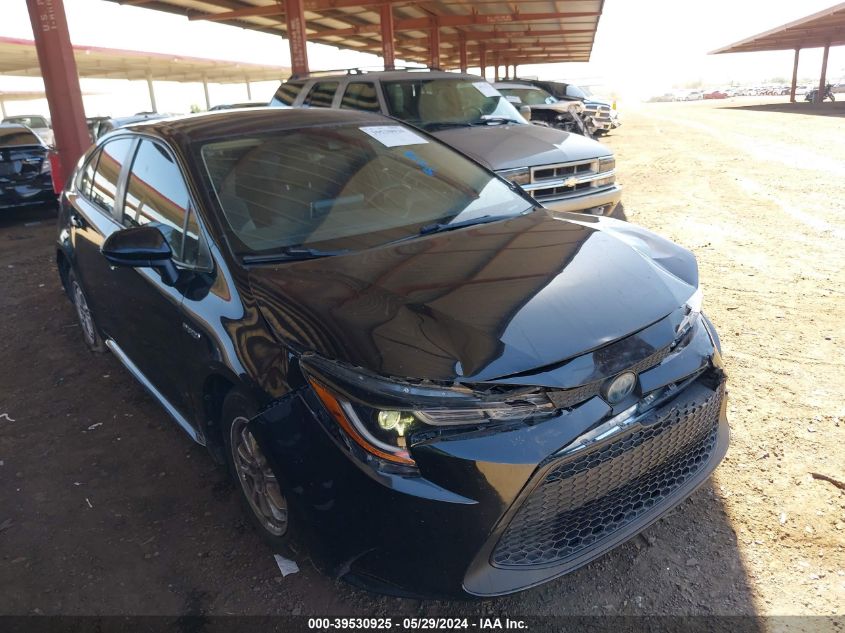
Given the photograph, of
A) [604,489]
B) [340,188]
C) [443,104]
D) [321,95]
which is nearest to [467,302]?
[604,489]

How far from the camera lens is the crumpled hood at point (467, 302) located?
6.13 ft

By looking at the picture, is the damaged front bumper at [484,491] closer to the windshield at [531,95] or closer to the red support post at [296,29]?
the red support post at [296,29]

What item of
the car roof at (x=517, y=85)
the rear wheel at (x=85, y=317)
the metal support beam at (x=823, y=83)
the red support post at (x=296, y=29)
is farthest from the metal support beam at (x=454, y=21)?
the metal support beam at (x=823, y=83)

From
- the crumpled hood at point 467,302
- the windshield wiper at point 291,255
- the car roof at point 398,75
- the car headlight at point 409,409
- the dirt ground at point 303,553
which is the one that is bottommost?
the dirt ground at point 303,553

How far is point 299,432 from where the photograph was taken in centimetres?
199

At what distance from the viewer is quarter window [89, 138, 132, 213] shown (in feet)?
11.7

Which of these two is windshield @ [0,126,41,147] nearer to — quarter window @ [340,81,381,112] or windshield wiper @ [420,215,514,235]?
quarter window @ [340,81,381,112]

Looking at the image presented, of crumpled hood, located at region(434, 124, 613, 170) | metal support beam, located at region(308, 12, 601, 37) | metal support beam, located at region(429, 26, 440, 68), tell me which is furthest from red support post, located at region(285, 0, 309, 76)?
crumpled hood, located at region(434, 124, 613, 170)

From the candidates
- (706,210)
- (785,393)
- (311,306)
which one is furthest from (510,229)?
(706,210)

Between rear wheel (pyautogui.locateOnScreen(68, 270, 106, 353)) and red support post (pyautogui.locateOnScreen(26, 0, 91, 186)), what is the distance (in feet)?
12.6

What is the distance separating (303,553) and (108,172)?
8.87ft

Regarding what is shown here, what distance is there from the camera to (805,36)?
123 ft

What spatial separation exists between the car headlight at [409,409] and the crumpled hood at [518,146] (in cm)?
419

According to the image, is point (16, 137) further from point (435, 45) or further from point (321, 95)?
point (435, 45)
